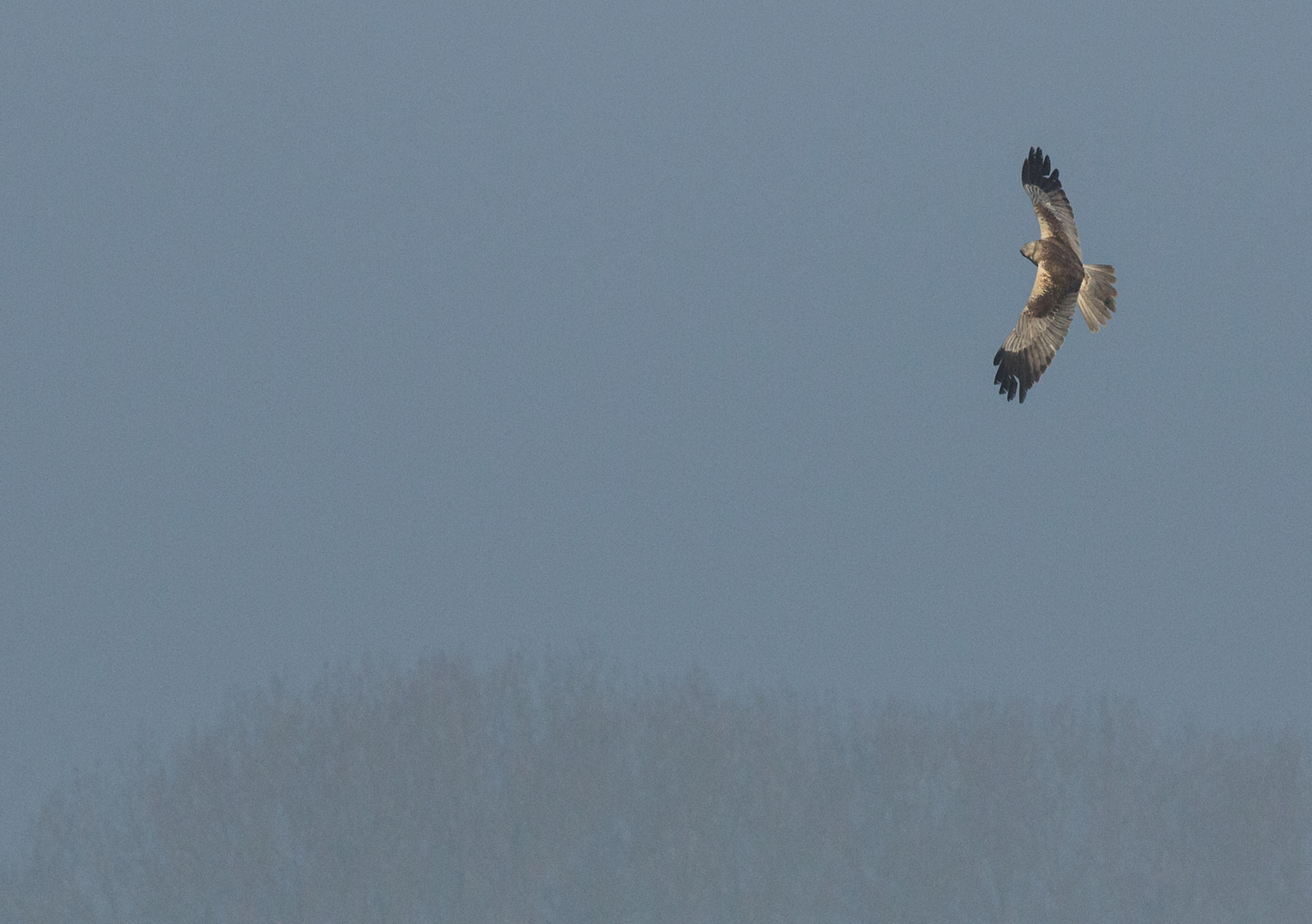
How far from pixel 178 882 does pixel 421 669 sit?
10.5 metres

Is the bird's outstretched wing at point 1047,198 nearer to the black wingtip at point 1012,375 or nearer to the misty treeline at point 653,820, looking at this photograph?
the black wingtip at point 1012,375

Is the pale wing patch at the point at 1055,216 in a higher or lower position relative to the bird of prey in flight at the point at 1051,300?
higher

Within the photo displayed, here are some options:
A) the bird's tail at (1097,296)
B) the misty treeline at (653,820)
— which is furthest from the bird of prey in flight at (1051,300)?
the misty treeline at (653,820)

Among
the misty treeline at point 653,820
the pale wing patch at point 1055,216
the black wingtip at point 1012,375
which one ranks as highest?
the pale wing patch at point 1055,216

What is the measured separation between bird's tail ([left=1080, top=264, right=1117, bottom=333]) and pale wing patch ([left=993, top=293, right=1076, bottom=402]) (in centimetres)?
21

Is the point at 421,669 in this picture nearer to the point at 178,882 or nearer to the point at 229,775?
the point at 229,775

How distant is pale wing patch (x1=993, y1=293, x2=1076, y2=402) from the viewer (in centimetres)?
1950

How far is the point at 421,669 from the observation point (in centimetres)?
6053

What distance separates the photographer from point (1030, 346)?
19.7 metres

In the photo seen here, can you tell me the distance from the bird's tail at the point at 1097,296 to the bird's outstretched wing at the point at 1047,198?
14.9 inches

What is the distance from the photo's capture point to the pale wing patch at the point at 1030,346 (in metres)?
19.5

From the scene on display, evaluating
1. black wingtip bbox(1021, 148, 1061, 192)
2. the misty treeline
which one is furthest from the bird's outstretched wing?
the misty treeline

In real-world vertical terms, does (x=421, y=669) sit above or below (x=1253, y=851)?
above

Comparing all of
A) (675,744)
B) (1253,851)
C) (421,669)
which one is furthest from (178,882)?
(1253,851)
